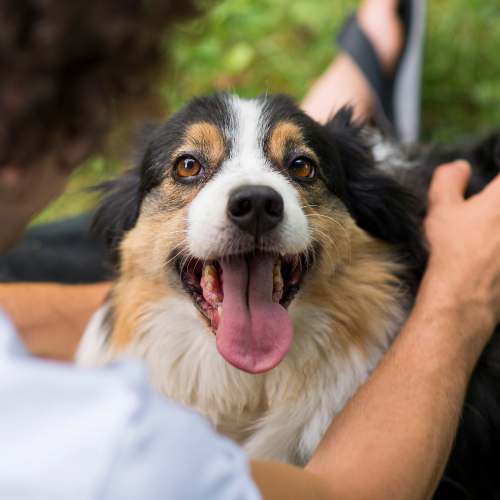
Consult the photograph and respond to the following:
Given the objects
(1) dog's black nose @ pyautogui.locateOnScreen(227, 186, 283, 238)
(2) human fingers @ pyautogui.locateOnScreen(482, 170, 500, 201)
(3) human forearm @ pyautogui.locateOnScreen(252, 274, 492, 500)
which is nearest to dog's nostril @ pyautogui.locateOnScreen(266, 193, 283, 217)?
(1) dog's black nose @ pyautogui.locateOnScreen(227, 186, 283, 238)

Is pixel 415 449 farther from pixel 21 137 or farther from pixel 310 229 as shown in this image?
pixel 21 137

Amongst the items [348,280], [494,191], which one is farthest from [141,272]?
[494,191]

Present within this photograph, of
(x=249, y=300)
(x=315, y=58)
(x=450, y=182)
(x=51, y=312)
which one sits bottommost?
(x=51, y=312)

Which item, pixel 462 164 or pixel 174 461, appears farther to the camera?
pixel 462 164

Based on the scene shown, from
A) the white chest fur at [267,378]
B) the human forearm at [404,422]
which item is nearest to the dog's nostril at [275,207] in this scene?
the white chest fur at [267,378]

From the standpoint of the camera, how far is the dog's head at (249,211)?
68.3 inches

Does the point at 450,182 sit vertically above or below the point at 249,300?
above

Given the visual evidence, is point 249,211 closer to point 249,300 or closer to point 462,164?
point 249,300

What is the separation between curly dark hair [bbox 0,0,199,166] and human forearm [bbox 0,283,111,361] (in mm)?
1503

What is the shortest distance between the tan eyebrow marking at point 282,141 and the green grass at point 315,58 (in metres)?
2.22

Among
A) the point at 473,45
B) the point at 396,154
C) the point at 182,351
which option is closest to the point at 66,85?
the point at 182,351

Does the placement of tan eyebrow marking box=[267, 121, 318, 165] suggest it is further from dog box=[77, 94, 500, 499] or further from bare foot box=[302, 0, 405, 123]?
bare foot box=[302, 0, 405, 123]

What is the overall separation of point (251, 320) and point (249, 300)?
0.08 m

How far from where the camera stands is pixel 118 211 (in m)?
2.29
